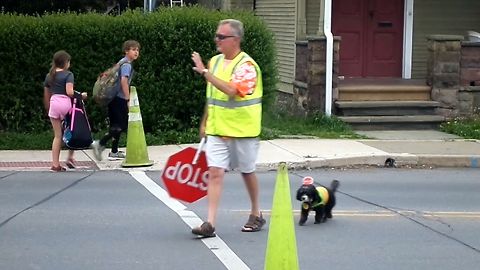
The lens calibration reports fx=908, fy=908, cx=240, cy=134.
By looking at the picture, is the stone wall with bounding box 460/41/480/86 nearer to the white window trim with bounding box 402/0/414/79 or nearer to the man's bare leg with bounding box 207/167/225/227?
the white window trim with bounding box 402/0/414/79

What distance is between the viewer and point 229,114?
325 inches

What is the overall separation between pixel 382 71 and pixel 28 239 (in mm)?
12317

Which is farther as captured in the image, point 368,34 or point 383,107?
point 368,34

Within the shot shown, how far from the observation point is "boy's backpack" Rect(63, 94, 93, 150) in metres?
12.3

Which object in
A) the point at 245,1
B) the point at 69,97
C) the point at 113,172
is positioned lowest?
the point at 113,172

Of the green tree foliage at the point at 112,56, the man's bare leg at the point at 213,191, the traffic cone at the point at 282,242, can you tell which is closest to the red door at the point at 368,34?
the green tree foliage at the point at 112,56

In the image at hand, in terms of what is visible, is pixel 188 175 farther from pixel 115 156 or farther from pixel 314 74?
pixel 314 74

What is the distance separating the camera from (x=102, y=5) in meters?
28.2

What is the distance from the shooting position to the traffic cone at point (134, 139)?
12.7 m

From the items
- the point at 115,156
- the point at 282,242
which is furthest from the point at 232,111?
the point at 115,156

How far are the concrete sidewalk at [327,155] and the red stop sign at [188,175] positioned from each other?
13.7 feet

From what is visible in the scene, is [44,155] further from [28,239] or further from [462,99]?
[462,99]

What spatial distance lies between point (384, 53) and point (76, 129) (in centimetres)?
882

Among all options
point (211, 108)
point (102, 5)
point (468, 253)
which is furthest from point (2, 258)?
point (102, 5)
